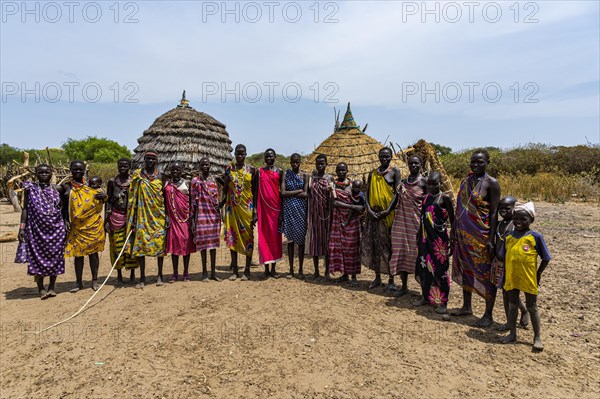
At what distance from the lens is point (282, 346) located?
3955 millimetres

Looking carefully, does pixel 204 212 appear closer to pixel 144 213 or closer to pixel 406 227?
→ pixel 144 213

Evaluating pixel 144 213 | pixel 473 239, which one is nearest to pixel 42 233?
pixel 144 213

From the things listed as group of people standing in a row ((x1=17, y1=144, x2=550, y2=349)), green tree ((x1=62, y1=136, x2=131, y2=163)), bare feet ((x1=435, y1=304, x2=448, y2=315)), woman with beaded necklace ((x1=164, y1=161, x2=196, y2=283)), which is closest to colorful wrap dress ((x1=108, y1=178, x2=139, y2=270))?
group of people standing in a row ((x1=17, y1=144, x2=550, y2=349))

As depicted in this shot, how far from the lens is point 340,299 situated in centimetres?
530

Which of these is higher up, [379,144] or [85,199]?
[379,144]

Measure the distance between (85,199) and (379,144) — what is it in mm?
6381

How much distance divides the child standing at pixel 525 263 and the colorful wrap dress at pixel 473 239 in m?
0.36

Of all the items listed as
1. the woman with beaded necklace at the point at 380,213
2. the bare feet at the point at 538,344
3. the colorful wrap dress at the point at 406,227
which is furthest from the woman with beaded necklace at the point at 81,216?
the bare feet at the point at 538,344

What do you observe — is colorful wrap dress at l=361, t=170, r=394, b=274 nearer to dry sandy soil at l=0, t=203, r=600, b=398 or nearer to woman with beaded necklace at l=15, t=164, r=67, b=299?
dry sandy soil at l=0, t=203, r=600, b=398

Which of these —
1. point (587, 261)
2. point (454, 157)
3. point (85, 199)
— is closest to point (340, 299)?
point (85, 199)

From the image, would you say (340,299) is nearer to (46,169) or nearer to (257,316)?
(257,316)

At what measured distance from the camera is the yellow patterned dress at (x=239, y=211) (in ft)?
20.1

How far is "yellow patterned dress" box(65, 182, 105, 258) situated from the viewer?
5.56 meters

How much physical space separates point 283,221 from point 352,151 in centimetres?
342
